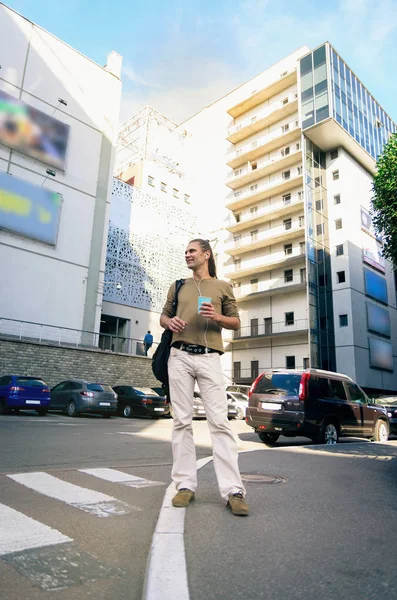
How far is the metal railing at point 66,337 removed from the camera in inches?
1017

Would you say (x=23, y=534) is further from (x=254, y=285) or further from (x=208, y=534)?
(x=254, y=285)

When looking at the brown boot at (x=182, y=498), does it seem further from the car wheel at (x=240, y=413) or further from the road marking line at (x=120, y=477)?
the car wheel at (x=240, y=413)

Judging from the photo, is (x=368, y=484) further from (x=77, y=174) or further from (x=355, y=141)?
(x=355, y=141)

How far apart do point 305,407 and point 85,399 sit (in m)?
11.3

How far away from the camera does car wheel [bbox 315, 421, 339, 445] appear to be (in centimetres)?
1015

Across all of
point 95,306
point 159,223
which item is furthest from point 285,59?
point 95,306

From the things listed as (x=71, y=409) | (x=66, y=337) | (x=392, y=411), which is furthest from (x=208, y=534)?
(x=66, y=337)

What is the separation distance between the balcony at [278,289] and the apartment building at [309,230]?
3.9 inches

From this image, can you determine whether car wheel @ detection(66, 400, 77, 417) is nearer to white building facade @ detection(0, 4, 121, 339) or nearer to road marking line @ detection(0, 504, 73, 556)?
white building facade @ detection(0, 4, 121, 339)

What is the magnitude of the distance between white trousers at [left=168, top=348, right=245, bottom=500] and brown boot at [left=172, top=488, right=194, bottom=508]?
5cm

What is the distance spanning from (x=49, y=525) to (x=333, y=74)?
44328mm

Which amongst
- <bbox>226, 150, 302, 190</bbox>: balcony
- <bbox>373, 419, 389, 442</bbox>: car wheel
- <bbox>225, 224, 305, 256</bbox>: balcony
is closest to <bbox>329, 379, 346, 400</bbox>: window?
<bbox>373, 419, 389, 442</bbox>: car wheel

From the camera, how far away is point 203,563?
2.37 meters

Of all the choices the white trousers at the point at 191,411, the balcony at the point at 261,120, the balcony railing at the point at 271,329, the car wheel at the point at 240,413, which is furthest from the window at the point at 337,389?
the balcony at the point at 261,120
